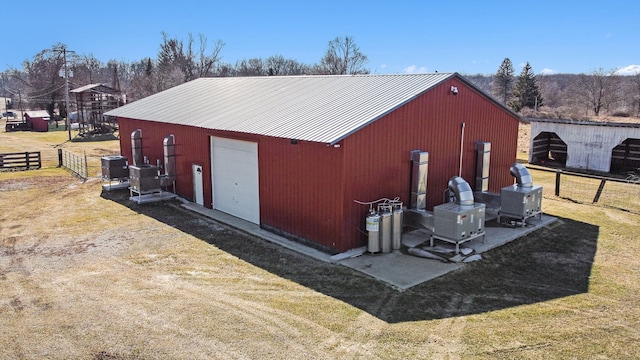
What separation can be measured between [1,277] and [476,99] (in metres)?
14.5

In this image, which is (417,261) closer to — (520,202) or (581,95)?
(520,202)

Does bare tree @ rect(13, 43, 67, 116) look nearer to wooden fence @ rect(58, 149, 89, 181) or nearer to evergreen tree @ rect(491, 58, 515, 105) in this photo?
wooden fence @ rect(58, 149, 89, 181)

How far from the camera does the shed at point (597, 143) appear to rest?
26.1 metres

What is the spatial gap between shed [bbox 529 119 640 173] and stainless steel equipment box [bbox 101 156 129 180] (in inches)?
908

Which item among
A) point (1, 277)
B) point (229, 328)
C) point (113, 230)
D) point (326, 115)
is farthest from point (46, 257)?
point (326, 115)

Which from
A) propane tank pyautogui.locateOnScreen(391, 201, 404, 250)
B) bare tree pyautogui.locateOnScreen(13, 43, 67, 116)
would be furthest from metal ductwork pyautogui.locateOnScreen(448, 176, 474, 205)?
bare tree pyautogui.locateOnScreen(13, 43, 67, 116)

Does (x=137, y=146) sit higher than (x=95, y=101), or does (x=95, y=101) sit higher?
(x=95, y=101)

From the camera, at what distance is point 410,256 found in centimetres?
1260

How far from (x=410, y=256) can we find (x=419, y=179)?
2.34 metres

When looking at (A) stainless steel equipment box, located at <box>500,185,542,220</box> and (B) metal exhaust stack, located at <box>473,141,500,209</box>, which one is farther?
(B) metal exhaust stack, located at <box>473,141,500,209</box>

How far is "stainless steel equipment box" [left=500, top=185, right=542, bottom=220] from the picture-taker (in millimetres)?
14867

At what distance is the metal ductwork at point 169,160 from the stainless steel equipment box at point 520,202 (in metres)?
12.4

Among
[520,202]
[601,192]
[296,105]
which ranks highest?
[296,105]

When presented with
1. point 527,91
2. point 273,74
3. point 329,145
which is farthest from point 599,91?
point 329,145
